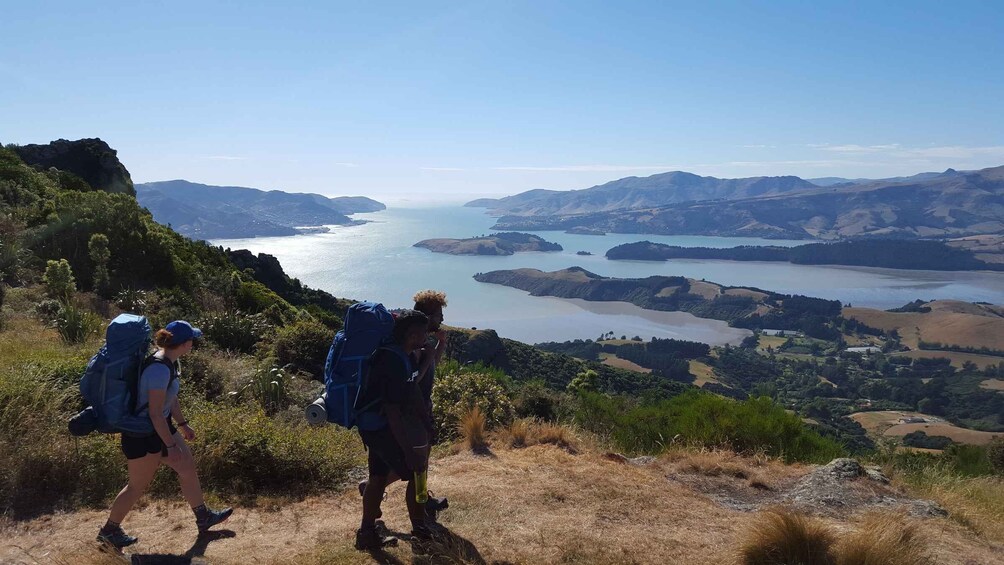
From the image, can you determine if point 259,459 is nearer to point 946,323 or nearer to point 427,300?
point 427,300

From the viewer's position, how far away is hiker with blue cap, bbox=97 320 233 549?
3.28 meters

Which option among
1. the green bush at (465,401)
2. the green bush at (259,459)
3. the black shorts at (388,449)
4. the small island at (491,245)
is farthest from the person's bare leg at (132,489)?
the small island at (491,245)

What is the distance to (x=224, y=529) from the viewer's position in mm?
3799

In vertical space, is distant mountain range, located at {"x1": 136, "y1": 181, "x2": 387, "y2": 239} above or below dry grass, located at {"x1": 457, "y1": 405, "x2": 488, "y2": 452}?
above

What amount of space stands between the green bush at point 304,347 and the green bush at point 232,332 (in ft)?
1.26

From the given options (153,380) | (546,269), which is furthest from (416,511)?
(546,269)

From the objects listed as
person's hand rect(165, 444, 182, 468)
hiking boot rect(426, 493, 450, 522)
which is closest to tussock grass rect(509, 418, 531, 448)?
hiking boot rect(426, 493, 450, 522)

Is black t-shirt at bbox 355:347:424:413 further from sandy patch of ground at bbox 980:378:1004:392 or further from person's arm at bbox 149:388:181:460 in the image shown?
sandy patch of ground at bbox 980:378:1004:392

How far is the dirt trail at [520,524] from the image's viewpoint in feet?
11.3

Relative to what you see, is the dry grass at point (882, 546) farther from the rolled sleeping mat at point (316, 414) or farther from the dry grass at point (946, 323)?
the dry grass at point (946, 323)

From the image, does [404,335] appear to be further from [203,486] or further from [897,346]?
[897,346]

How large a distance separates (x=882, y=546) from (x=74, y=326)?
9.24 m

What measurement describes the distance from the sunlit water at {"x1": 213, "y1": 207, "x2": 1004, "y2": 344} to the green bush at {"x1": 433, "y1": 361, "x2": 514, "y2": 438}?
215 feet

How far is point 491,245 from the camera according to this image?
161875mm
